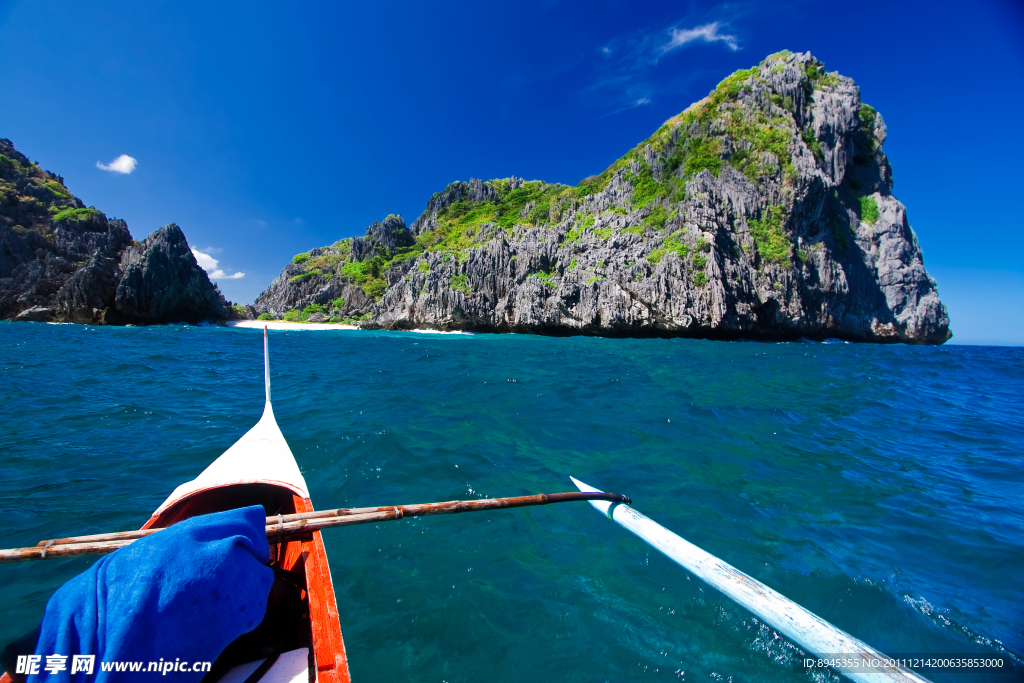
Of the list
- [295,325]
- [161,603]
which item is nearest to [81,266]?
[295,325]

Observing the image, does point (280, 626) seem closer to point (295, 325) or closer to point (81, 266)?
point (295, 325)

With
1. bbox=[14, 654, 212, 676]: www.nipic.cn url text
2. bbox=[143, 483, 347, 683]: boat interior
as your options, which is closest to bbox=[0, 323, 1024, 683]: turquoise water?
bbox=[143, 483, 347, 683]: boat interior

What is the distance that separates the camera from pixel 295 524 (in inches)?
102

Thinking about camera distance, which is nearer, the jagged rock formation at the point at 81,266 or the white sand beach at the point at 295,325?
the jagged rock formation at the point at 81,266

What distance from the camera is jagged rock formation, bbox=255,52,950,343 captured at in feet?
123

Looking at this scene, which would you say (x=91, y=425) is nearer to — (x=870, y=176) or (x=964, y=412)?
(x=964, y=412)

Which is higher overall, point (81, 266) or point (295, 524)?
point (81, 266)

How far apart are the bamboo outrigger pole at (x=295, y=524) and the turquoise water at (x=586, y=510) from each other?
632 millimetres

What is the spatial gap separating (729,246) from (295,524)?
151ft

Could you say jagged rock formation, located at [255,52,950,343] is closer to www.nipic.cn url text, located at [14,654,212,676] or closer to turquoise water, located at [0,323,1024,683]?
turquoise water, located at [0,323,1024,683]

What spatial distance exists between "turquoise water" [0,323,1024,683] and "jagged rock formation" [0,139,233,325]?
5081 centimetres

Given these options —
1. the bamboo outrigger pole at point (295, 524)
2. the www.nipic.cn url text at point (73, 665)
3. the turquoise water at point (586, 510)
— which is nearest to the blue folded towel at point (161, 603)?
the www.nipic.cn url text at point (73, 665)

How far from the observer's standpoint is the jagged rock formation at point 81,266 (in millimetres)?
43906

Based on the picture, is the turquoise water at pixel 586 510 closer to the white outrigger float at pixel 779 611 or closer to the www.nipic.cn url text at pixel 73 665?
the white outrigger float at pixel 779 611
